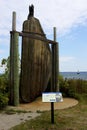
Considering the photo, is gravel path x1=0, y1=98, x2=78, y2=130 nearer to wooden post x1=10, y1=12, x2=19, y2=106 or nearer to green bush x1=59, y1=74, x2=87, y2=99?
wooden post x1=10, y1=12, x2=19, y2=106

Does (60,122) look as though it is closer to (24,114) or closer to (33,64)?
(24,114)

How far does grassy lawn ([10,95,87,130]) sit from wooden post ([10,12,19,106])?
5.61ft

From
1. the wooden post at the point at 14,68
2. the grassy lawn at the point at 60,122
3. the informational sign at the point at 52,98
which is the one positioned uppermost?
the wooden post at the point at 14,68

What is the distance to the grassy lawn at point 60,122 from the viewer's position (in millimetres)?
6688

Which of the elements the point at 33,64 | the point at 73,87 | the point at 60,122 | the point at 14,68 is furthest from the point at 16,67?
the point at 73,87

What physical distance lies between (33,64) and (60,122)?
4.06 metres

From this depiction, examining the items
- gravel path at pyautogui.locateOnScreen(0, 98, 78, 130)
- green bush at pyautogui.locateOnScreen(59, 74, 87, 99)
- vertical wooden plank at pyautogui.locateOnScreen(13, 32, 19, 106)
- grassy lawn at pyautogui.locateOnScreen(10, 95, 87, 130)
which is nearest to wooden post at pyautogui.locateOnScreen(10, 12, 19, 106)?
vertical wooden plank at pyautogui.locateOnScreen(13, 32, 19, 106)

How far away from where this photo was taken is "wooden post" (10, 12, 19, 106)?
9.75 meters

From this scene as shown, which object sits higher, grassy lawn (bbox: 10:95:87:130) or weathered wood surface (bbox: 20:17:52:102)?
weathered wood surface (bbox: 20:17:52:102)

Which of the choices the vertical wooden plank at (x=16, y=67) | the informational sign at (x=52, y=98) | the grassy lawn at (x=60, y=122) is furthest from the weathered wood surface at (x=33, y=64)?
the informational sign at (x=52, y=98)

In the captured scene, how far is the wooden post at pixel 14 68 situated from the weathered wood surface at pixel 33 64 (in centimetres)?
52

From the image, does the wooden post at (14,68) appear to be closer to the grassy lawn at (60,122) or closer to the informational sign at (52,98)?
the grassy lawn at (60,122)

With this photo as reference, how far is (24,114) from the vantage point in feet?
27.2

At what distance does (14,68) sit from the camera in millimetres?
9812
